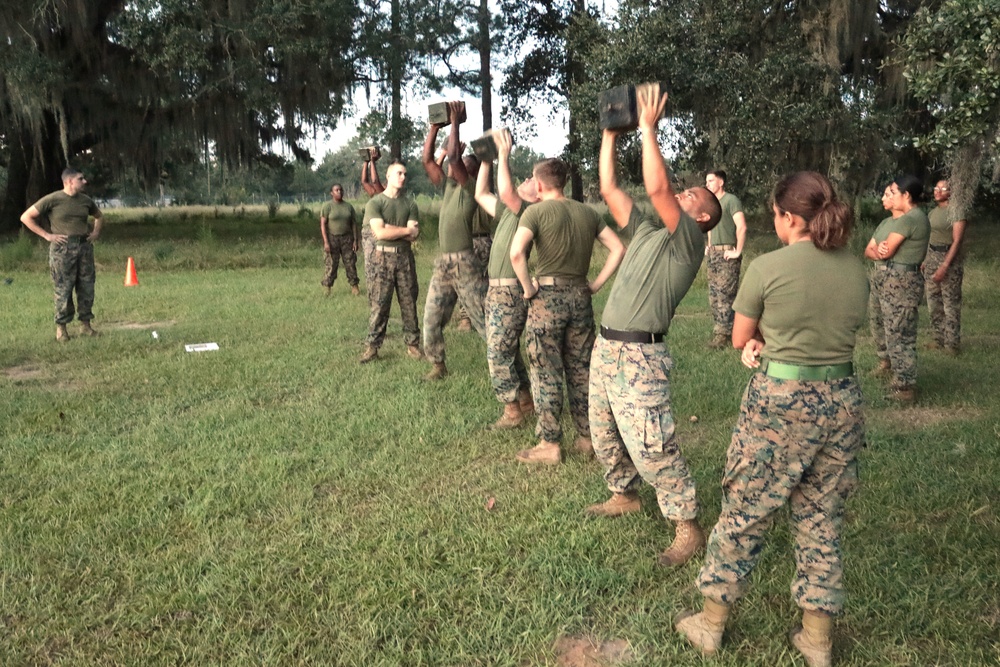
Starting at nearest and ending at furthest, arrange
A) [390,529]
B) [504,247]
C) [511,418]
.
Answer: [390,529], [504,247], [511,418]

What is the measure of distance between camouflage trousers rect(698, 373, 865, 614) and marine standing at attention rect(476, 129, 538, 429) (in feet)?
8.06

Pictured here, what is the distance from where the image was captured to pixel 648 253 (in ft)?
11.3

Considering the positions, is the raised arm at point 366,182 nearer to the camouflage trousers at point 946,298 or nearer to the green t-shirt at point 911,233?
the green t-shirt at point 911,233

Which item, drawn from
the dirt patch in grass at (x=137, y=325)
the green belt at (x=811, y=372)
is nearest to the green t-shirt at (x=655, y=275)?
the green belt at (x=811, y=372)

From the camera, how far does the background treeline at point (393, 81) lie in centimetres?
1438

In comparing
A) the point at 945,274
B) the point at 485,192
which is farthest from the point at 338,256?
the point at 945,274

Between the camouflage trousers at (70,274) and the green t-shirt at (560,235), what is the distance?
6.20m

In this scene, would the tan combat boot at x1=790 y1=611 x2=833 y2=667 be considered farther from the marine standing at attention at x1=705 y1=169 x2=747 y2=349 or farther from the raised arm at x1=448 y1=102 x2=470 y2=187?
the marine standing at attention at x1=705 y1=169 x2=747 y2=349

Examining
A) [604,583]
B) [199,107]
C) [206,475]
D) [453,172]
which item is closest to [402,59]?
→ [199,107]

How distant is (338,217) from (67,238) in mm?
4500

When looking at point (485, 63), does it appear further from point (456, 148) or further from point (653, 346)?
point (653, 346)

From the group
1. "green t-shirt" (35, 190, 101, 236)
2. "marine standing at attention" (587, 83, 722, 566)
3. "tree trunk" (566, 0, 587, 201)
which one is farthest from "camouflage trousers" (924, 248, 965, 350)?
"tree trunk" (566, 0, 587, 201)

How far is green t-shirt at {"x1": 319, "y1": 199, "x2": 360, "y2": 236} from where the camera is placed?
12523 millimetres

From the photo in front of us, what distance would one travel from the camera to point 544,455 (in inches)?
189
